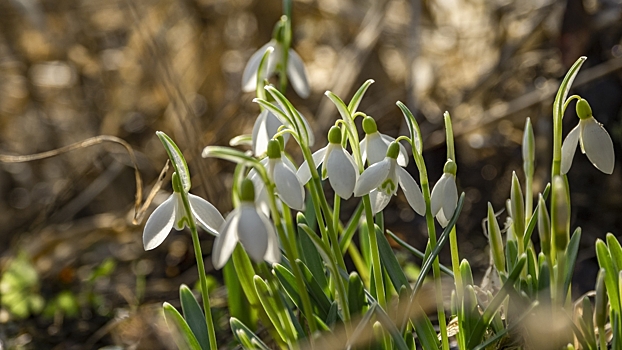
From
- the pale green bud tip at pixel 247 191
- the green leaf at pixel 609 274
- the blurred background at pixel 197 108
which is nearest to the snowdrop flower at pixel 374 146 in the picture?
the pale green bud tip at pixel 247 191

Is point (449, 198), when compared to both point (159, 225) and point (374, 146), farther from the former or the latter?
point (159, 225)

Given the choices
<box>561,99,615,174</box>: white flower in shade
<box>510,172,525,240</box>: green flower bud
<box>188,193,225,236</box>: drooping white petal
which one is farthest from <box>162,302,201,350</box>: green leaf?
<box>561,99,615,174</box>: white flower in shade

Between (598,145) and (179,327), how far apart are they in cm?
66

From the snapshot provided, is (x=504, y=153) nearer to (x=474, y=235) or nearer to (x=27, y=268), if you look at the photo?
(x=474, y=235)

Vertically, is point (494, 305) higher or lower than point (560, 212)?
lower

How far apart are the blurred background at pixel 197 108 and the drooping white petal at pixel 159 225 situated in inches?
29.9

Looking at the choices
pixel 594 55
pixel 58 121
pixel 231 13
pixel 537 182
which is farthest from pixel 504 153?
pixel 58 121

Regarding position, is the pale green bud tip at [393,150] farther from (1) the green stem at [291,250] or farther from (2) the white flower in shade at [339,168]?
(1) the green stem at [291,250]

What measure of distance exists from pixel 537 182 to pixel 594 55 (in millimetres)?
475

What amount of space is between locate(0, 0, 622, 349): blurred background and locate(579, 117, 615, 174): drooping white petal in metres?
0.98

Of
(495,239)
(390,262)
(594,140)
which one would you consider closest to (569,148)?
(594,140)

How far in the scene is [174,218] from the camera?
893mm

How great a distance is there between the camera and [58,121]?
145 inches

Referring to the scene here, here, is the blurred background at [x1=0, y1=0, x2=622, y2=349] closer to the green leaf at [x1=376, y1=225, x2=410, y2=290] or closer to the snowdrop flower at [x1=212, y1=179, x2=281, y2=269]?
the green leaf at [x1=376, y1=225, x2=410, y2=290]
